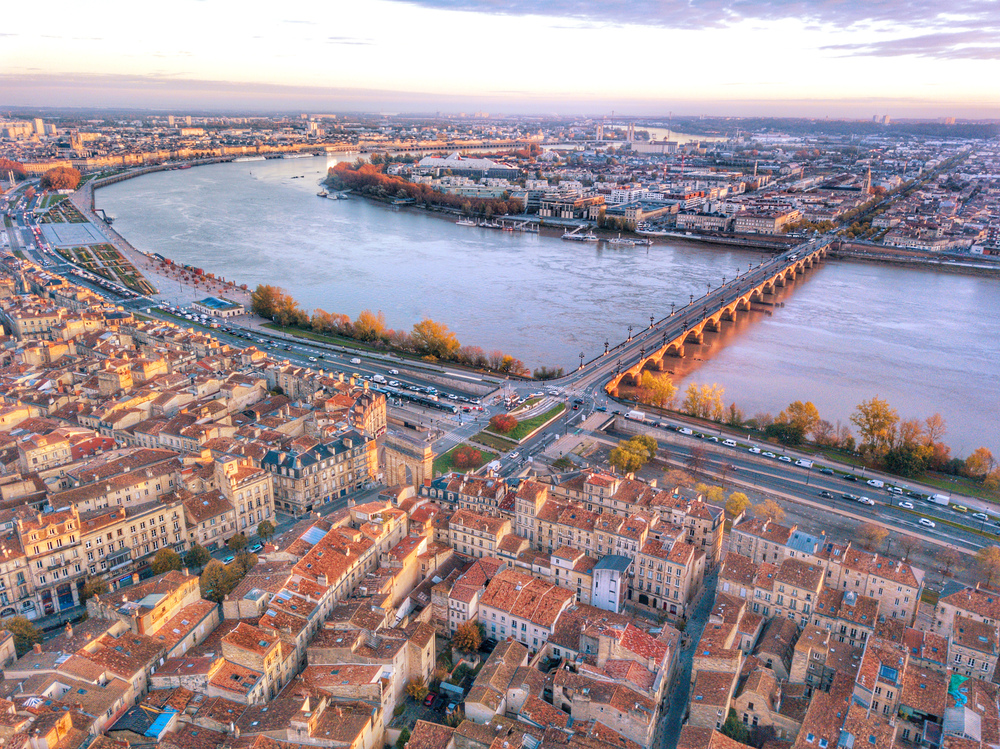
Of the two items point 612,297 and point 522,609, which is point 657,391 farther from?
point 612,297

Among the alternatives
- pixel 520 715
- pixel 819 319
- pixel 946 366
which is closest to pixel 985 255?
pixel 819 319

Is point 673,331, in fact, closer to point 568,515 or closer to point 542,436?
point 542,436

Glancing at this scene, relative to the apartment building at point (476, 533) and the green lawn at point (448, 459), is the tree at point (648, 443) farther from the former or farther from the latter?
the apartment building at point (476, 533)

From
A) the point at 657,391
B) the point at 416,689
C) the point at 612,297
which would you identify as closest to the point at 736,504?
the point at 657,391

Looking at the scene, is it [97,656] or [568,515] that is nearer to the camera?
[97,656]

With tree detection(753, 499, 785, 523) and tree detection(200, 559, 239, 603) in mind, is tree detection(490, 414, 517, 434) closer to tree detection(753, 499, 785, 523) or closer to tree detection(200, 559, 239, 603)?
tree detection(753, 499, 785, 523)

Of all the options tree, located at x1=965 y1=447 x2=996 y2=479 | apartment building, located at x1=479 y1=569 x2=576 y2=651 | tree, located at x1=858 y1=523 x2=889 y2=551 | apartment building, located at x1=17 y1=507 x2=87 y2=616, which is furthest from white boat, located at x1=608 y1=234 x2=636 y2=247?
apartment building, located at x1=17 y1=507 x2=87 y2=616
